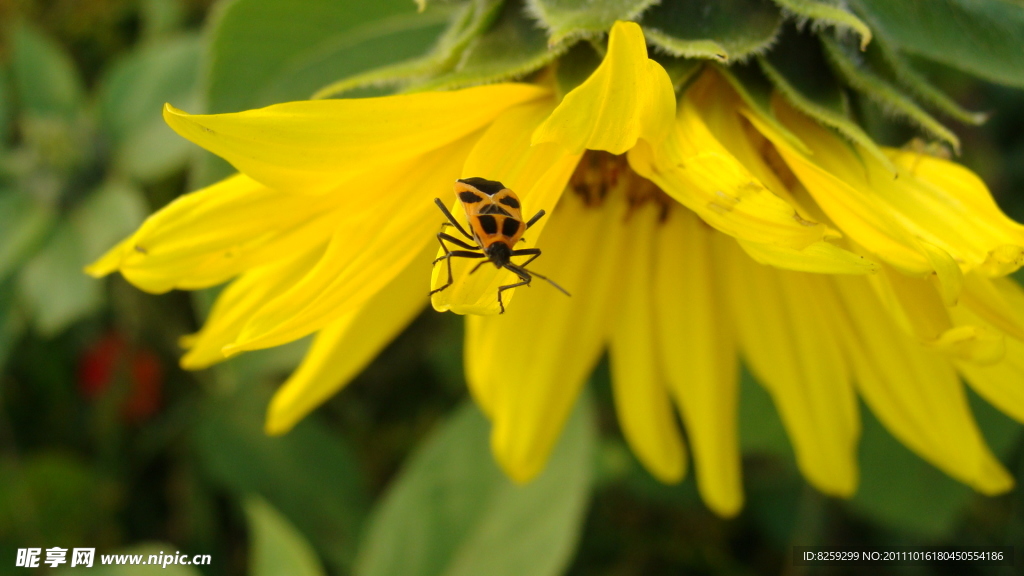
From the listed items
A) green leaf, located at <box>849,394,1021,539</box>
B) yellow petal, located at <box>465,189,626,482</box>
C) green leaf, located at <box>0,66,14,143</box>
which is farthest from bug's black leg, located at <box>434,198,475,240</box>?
green leaf, located at <box>0,66,14,143</box>

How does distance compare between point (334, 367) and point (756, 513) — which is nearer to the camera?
point (334, 367)

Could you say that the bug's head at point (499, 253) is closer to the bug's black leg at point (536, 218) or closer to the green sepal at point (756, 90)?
the bug's black leg at point (536, 218)

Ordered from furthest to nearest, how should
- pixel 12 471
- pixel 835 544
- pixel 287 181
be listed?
pixel 12 471
pixel 835 544
pixel 287 181

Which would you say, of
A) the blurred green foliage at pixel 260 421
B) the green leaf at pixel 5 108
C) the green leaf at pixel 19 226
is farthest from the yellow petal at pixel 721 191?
the green leaf at pixel 5 108

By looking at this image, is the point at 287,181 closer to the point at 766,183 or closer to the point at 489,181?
the point at 489,181

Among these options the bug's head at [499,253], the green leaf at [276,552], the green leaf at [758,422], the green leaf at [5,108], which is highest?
the bug's head at [499,253]

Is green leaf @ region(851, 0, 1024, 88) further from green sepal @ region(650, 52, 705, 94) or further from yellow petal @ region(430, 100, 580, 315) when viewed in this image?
yellow petal @ region(430, 100, 580, 315)

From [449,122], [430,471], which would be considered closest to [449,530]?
[430,471]
